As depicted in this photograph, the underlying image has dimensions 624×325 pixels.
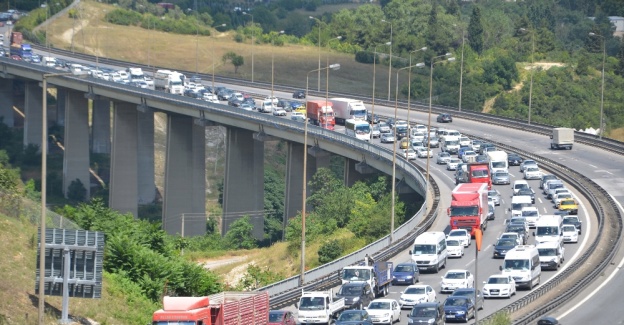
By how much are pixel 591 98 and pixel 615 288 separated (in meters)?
108

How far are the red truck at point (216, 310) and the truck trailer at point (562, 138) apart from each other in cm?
6668

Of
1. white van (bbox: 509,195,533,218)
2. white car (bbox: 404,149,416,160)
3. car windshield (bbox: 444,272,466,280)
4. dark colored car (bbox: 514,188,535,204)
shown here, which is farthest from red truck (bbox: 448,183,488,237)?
white car (bbox: 404,149,416,160)

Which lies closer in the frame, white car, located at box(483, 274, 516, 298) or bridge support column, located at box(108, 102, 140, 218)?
white car, located at box(483, 274, 516, 298)

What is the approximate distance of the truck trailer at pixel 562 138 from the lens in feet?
357

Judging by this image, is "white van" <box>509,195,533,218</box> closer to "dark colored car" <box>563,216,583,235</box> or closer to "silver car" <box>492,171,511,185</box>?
"dark colored car" <box>563,216,583,235</box>

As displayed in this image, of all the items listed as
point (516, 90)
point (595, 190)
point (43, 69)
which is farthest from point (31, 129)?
point (595, 190)

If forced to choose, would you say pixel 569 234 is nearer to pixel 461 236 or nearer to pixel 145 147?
pixel 461 236

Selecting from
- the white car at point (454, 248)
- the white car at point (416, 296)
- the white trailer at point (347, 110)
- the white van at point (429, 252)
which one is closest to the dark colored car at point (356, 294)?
the white car at point (416, 296)

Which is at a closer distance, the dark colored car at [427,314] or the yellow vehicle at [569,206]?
the dark colored car at [427,314]

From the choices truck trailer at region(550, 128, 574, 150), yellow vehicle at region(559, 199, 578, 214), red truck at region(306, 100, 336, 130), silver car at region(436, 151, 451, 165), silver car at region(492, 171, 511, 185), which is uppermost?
red truck at region(306, 100, 336, 130)

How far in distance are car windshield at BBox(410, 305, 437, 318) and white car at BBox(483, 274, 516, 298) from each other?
7.95 m

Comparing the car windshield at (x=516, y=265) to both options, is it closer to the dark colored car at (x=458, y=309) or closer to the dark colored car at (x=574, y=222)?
→ the dark colored car at (x=458, y=309)

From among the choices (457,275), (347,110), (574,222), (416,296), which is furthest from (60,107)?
(416,296)

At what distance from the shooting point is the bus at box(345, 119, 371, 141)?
363ft
